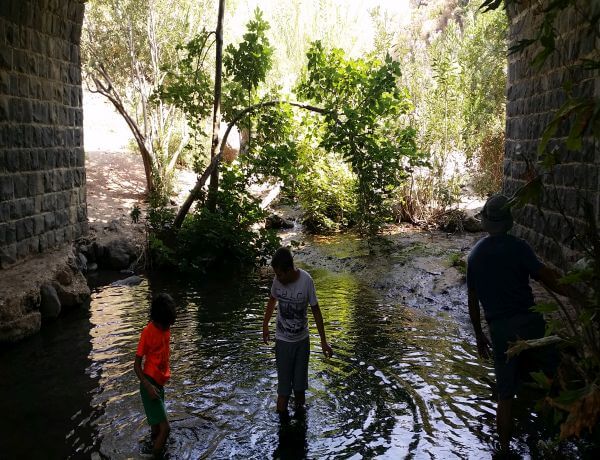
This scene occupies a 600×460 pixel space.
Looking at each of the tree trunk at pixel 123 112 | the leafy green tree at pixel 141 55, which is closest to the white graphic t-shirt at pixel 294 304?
the leafy green tree at pixel 141 55

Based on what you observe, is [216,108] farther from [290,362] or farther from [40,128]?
[290,362]

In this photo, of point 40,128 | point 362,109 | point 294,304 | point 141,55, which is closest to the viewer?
point 294,304

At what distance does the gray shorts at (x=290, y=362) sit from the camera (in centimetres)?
581

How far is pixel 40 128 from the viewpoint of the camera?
35.4 feet

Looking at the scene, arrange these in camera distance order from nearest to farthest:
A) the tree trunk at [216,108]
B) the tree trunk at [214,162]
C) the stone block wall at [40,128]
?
the stone block wall at [40,128], the tree trunk at [214,162], the tree trunk at [216,108]

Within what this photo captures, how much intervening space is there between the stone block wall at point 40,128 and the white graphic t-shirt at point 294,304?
5.42 meters

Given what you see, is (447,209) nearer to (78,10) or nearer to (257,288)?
(257,288)

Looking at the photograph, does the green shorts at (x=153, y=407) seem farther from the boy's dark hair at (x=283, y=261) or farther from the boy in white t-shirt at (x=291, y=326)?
the boy's dark hair at (x=283, y=261)

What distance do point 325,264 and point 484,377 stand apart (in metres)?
6.85

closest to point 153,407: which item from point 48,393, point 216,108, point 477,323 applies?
point 48,393

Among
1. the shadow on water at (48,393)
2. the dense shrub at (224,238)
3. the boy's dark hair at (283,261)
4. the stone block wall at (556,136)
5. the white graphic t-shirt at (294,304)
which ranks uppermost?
the stone block wall at (556,136)

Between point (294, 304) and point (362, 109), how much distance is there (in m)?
6.90

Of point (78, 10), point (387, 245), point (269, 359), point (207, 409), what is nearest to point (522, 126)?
point (387, 245)

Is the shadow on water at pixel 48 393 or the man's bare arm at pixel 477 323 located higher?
the man's bare arm at pixel 477 323
